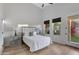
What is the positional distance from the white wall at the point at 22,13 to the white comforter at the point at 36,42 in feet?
0.93

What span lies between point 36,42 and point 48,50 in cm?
28

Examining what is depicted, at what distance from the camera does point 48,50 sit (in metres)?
1.97

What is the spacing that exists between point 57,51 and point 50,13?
2.42ft

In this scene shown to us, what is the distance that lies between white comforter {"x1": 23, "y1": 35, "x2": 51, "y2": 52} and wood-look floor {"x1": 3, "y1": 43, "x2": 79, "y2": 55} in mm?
78

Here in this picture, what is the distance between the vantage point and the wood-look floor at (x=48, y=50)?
1.92 m

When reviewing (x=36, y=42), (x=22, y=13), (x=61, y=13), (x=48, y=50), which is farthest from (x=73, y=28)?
(x=22, y=13)

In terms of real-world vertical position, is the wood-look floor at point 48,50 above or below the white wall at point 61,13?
Answer: below

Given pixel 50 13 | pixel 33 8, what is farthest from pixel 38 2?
pixel 50 13

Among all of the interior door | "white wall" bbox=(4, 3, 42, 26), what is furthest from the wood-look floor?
"white wall" bbox=(4, 3, 42, 26)

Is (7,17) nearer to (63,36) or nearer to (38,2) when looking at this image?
(38,2)

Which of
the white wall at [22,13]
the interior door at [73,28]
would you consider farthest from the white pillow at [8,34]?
the interior door at [73,28]

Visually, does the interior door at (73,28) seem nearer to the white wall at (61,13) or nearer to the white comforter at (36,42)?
the white wall at (61,13)

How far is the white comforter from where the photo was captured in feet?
6.34
